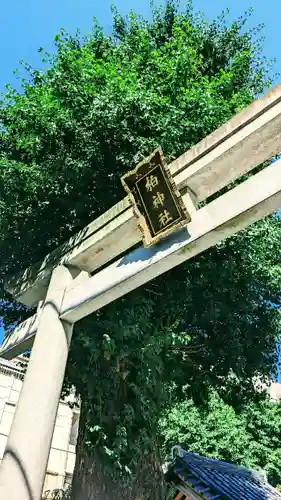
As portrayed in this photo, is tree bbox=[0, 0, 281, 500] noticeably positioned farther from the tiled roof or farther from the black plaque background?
the tiled roof

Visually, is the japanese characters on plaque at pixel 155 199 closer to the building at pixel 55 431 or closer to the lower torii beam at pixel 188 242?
the lower torii beam at pixel 188 242

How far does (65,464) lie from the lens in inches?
582

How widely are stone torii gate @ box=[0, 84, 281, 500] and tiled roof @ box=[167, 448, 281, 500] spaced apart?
579 centimetres

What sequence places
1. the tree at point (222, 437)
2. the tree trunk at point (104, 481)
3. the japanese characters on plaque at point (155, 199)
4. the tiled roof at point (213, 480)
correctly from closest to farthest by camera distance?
the japanese characters on plaque at point (155, 199) < the tree trunk at point (104, 481) < the tiled roof at point (213, 480) < the tree at point (222, 437)

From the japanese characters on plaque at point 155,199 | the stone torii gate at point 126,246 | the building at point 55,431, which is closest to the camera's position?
the stone torii gate at point 126,246

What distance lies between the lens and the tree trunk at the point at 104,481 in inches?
225

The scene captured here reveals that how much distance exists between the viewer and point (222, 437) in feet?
53.6

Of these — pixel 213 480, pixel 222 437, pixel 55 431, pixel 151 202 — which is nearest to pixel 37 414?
pixel 151 202

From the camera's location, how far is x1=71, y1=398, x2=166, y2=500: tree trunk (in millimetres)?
5707

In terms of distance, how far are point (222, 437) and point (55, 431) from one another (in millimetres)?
6566

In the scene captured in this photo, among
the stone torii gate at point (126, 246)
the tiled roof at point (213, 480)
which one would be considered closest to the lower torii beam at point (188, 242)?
the stone torii gate at point (126, 246)

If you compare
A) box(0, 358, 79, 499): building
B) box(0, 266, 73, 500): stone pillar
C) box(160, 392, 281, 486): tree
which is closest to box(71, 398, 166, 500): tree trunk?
box(0, 266, 73, 500): stone pillar

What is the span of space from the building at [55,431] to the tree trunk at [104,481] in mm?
8617

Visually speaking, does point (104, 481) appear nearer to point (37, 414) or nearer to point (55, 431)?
point (37, 414)
